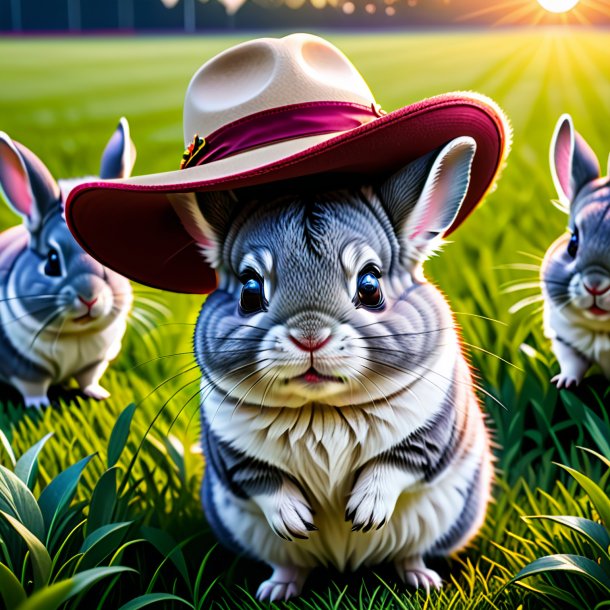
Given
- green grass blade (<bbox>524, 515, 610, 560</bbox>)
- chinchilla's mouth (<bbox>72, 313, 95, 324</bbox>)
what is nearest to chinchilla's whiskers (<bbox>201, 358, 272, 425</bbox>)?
green grass blade (<bbox>524, 515, 610, 560</bbox>)

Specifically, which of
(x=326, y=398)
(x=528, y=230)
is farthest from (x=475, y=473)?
(x=528, y=230)

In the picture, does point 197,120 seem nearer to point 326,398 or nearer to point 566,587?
point 326,398

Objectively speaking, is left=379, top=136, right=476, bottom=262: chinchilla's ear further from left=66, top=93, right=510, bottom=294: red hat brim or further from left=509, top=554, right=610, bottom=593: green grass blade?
left=509, top=554, right=610, bottom=593: green grass blade

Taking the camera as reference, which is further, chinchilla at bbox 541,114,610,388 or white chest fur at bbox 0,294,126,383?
white chest fur at bbox 0,294,126,383

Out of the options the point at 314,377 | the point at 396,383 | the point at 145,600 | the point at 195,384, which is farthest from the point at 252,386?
the point at 195,384

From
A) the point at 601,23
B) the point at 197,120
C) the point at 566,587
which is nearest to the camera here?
the point at 566,587

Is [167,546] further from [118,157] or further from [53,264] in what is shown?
[118,157]

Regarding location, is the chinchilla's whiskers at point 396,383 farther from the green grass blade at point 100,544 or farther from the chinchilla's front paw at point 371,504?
the green grass blade at point 100,544
